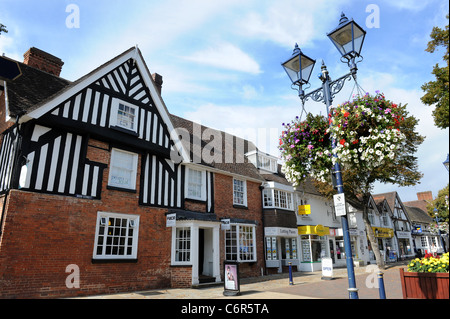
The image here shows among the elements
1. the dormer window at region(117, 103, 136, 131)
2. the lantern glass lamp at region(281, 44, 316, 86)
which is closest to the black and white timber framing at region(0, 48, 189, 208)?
the dormer window at region(117, 103, 136, 131)

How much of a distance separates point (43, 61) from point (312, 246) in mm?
23016

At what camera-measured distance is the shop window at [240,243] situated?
16772mm

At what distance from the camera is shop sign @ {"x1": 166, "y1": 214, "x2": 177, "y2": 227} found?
13.4 metres

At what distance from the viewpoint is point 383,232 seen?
111ft

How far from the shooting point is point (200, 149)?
17.8 meters

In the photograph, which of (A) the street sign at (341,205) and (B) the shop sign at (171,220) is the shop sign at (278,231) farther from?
(A) the street sign at (341,205)

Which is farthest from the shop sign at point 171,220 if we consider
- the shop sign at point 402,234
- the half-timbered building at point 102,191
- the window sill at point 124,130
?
the shop sign at point 402,234

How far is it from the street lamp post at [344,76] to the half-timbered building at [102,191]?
8243mm

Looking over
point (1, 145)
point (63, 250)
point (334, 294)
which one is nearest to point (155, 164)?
point (63, 250)

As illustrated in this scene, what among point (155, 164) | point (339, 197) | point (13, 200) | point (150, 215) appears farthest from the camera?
point (155, 164)

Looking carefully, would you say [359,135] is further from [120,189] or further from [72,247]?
[72,247]

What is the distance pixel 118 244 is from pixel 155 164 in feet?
13.6

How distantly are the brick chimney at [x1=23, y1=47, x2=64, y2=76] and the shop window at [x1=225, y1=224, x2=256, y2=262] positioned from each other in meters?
13.7
